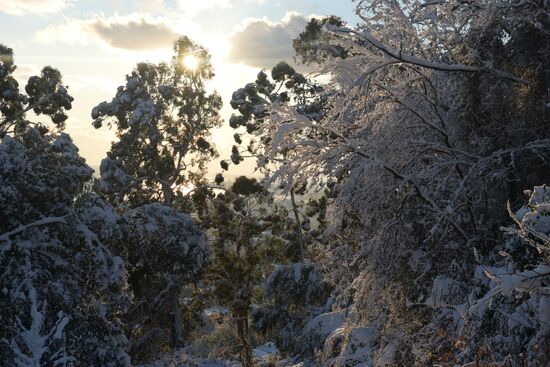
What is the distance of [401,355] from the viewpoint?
27.8 ft

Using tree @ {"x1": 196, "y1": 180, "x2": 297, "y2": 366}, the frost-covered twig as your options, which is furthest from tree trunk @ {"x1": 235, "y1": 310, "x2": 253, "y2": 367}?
the frost-covered twig

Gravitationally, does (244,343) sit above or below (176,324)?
below

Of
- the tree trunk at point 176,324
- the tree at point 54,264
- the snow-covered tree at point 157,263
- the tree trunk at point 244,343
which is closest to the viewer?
the tree at point 54,264

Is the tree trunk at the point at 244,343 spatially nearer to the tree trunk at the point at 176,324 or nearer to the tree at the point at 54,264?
the tree trunk at the point at 176,324

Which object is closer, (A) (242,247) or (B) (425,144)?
(B) (425,144)

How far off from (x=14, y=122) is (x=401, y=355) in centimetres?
1621

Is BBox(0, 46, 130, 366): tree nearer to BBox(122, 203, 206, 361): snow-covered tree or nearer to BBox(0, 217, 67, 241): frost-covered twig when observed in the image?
BBox(0, 217, 67, 241): frost-covered twig

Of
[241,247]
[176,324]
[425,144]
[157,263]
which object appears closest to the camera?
[425,144]

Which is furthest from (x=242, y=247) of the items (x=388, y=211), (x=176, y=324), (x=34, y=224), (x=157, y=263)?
(x=388, y=211)

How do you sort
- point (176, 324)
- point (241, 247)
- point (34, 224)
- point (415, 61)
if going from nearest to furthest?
1. point (415, 61)
2. point (34, 224)
3. point (176, 324)
4. point (241, 247)

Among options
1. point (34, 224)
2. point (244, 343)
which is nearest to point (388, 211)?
point (34, 224)

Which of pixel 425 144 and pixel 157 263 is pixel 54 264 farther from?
pixel 425 144

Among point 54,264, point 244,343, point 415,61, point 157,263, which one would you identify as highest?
point 415,61

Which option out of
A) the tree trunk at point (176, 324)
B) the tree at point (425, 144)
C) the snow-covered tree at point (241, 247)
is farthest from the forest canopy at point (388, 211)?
the snow-covered tree at point (241, 247)
